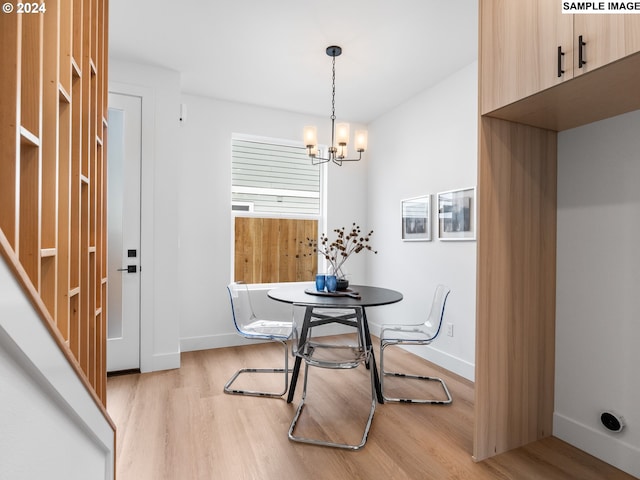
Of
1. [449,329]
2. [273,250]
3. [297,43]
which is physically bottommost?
[449,329]

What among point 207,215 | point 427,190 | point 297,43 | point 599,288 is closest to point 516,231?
point 599,288

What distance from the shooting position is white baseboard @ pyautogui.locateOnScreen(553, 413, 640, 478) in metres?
1.83

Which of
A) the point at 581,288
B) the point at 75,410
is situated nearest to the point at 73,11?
the point at 75,410

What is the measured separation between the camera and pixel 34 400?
24.2 inches

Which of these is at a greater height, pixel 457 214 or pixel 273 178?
pixel 273 178

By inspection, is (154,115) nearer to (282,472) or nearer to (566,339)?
(282,472)

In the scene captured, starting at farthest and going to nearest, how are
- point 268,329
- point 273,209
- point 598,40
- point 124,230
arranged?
point 273,209
point 124,230
point 268,329
point 598,40

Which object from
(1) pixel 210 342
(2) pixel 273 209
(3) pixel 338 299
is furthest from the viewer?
(2) pixel 273 209

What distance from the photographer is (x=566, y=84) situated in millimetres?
1531

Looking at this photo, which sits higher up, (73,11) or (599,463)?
(73,11)

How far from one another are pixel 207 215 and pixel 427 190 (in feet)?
7.62

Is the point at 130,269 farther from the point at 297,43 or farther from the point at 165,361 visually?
the point at 297,43

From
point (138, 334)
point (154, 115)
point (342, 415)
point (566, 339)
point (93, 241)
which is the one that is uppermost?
point (154, 115)

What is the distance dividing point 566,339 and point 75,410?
2.43 metres
